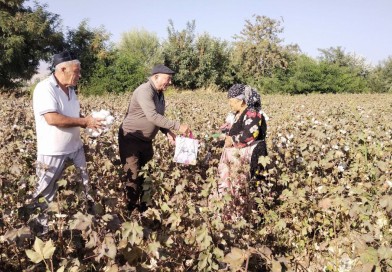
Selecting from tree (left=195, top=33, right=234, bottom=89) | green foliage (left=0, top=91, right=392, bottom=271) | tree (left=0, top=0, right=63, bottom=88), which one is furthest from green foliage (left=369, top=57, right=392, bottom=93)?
green foliage (left=0, top=91, right=392, bottom=271)

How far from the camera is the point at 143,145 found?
4.02 meters

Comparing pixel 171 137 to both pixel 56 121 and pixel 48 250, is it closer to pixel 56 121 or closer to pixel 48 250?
pixel 56 121

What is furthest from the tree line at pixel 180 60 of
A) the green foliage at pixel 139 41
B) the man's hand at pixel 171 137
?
the man's hand at pixel 171 137

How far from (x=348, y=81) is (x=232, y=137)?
38.2m

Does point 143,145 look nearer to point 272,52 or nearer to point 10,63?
point 10,63

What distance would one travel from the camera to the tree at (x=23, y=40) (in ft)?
96.5

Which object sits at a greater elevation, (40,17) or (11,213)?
(40,17)

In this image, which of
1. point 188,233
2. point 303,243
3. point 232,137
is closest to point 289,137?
point 232,137

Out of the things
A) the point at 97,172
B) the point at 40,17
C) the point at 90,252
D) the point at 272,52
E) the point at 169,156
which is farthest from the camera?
the point at 272,52

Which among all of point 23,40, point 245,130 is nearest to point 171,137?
point 245,130

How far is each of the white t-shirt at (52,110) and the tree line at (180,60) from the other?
25.8 meters

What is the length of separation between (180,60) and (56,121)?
1462 inches

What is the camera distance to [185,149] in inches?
147

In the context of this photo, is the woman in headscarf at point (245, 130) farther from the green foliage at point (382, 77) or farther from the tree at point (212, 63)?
the green foliage at point (382, 77)
